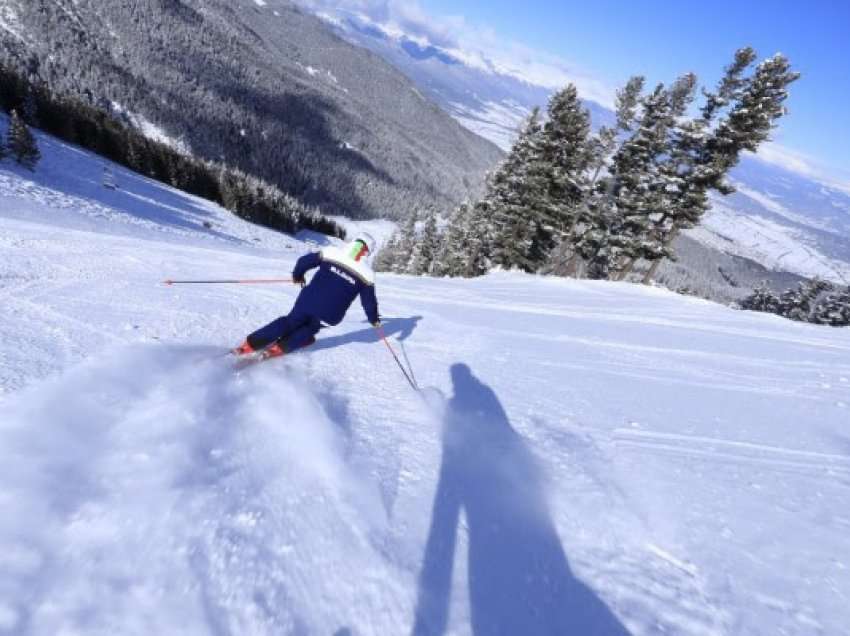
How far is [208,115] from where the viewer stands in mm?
160500

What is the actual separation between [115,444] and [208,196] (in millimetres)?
59091

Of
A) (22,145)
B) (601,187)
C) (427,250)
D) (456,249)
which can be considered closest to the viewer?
(22,145)

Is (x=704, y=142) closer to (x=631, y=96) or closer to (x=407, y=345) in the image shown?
(x=631, y=96)

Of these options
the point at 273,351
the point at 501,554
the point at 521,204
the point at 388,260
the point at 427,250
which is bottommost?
the point at 388,260

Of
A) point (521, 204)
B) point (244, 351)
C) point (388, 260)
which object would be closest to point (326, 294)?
point (244, 351)

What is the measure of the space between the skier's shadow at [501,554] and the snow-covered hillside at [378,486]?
16 mm

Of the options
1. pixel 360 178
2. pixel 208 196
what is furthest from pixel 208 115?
pixel 208 196

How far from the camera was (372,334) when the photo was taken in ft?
25.2

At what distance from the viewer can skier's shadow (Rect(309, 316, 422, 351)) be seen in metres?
6.80

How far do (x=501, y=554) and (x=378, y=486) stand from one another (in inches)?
38.9

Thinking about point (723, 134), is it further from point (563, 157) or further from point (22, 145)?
point (22, 145)

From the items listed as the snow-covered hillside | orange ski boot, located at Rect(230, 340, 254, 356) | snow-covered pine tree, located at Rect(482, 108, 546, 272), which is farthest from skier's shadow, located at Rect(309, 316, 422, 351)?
snow-covered pine tree, located at Rect(482, 108, 546, 272)

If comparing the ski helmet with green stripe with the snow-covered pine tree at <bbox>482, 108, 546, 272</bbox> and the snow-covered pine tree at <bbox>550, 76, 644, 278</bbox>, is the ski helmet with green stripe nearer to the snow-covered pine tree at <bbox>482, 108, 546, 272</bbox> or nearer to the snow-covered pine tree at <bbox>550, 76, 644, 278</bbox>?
the snow-covered pine tree at <bbox>482, 108, 546, 272</bbox>

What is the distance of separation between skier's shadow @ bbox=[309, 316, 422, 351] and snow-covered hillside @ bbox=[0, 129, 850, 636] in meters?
0.13
